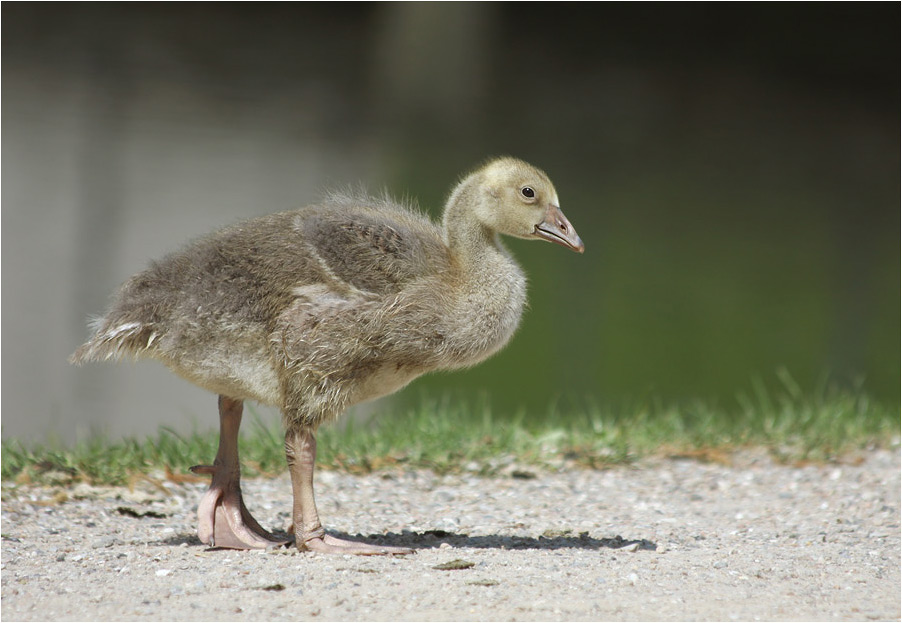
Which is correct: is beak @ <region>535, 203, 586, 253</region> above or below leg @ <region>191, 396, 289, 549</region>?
above

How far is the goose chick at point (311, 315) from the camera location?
4.23 meters

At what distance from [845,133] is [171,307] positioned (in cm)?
871

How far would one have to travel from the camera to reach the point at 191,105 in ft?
28.5

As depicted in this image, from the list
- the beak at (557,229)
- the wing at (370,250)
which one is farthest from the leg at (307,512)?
the beak at (557,229)

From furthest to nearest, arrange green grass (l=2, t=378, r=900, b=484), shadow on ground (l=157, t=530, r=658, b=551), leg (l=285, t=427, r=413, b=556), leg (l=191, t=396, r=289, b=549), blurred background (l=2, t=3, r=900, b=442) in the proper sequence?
blurred background (l=2, t=3, r=900, b=442), green grass (l=2, t=378, r=900, b=484), shadow on ground (l=157, t=530, r=658, b=551), leg (l=191, t=396, r=289, b=549), leg (l=285, t=427, r=413, b=556)

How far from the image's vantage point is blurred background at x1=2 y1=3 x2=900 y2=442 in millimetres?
8461

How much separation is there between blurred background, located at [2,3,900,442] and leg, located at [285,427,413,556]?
3598mm

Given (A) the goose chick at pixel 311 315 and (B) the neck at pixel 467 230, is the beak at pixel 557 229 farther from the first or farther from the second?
(B) the neck at pixel 467 230

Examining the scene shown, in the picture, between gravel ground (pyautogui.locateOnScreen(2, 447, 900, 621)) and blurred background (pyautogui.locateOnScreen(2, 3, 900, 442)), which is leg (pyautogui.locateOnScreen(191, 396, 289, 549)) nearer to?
gravel ground (pyautogui.locateOnScreen(2, 447, 900, 621))

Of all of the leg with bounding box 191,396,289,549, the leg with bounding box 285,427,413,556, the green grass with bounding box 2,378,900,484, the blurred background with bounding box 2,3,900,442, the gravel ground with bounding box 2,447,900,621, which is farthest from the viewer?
the blurred background with bounding box 2,3,900,442

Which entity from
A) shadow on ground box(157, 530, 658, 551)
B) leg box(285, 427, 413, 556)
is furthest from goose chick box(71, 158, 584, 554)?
shadow on ground box(157, 530, 658, 551)

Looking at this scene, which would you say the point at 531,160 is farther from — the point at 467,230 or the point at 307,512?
the point at 307,512

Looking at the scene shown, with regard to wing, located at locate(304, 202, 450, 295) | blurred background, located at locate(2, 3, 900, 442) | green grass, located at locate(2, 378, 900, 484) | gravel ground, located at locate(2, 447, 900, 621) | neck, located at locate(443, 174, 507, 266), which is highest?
blurred background, located at locate(2, 3, 900, 442)

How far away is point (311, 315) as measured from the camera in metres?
4.20
